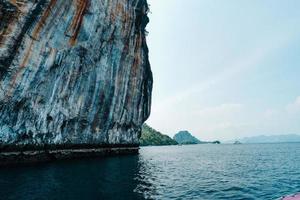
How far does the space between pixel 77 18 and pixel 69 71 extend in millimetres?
8617

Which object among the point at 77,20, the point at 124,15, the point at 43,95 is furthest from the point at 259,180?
the point at 124,15

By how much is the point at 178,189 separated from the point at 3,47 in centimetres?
2724

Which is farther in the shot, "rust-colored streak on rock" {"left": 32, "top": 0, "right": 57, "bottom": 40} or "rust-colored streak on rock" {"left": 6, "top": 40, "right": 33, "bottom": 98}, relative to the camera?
"rust-colored streak on rock" {"left": 32, "top": 0, "right": 57, "bottom": 40}

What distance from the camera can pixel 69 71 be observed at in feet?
163

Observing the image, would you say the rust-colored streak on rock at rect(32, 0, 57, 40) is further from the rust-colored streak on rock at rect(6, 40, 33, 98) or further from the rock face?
the rust-colored streak on rock at rect(6, 40, 33, 98)

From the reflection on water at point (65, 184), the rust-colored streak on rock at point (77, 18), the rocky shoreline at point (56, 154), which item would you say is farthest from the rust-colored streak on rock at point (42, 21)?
the reflection on water at point (65, 184)

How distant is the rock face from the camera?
3953cm

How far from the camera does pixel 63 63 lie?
156ft

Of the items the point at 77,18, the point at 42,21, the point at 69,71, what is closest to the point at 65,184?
the point at 42,21

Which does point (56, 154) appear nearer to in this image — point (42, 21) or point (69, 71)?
point (69, 71)

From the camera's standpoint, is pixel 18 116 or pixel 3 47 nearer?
pixel 3 47

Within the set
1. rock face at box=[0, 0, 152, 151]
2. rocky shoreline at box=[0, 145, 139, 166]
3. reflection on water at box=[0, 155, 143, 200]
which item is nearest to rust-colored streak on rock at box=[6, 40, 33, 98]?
rock face at box=[0, 0, 152, 151]

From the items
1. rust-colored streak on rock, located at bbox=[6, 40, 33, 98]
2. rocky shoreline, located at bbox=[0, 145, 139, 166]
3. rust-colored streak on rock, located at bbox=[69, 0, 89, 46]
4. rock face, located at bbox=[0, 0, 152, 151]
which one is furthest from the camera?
rust-colored streak on rock, located at bbox=[69, 0, 89, 46]

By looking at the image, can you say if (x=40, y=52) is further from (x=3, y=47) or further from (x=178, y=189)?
(x=178, y=189)
